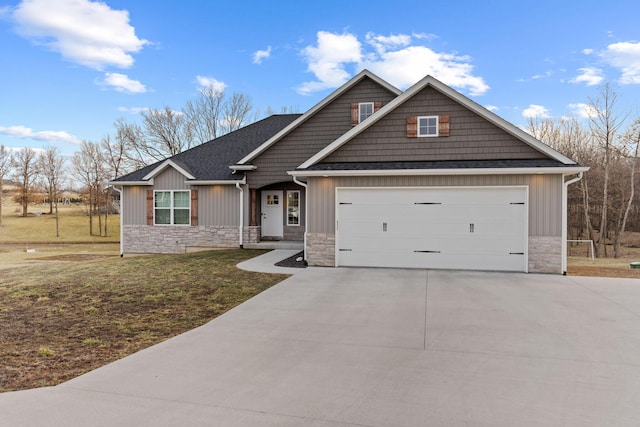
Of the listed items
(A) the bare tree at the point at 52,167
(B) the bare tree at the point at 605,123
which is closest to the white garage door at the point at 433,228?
(B) the bare tree at the point at 605,123

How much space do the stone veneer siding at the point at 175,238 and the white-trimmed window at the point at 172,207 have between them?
0.31 meters

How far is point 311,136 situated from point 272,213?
3.91 metres

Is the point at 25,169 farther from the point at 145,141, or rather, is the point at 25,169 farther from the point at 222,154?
the point at 222,154

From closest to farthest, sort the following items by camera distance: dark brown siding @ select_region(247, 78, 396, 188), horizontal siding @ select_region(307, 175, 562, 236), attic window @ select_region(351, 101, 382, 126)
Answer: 1. horizontal siding @ select_region(307, 175, 562, 236)
2. attic window @ select_region(351, 101, 382, 126)
3. dark brown siding @ select_region(247, 78, 396, 188)

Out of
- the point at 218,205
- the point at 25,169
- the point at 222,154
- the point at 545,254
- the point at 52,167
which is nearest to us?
the point at 545,254

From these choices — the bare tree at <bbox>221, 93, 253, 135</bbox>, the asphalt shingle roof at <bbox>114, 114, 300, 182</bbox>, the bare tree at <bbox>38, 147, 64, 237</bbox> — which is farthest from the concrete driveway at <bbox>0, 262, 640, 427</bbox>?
the bare tree at <bbox>38, 147, 64, 237</bbox>

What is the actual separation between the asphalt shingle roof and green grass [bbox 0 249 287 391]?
17.1 ft

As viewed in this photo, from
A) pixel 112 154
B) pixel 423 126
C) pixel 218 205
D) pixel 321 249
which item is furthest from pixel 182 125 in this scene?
pixel 423 126

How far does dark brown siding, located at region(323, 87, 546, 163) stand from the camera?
10281 millimetres

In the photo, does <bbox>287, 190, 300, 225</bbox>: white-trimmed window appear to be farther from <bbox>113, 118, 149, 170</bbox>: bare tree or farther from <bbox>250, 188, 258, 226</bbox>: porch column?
<bbox>113, 118, 149, 170</bbox>: bare tree

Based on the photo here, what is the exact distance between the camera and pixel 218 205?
15.5 meters

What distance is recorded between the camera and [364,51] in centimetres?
2145

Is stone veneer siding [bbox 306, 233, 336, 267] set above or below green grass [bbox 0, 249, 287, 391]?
above

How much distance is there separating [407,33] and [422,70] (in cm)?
523
